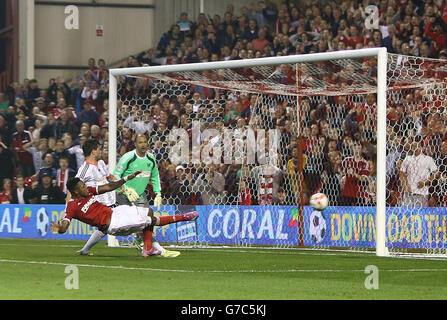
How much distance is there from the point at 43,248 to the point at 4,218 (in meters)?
5.61

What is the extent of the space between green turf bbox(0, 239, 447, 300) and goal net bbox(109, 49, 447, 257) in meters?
1.54

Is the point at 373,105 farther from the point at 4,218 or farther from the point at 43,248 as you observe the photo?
the point at 4,218

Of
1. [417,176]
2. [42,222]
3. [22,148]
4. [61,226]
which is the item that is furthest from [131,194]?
[22,148]

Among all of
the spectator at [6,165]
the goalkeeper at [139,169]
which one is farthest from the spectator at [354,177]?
the spectator at [6,165]

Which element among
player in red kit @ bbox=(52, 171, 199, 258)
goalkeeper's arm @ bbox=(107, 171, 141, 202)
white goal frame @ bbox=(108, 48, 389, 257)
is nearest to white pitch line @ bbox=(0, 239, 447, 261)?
white goal frame @ bbox=(108, 48, 389, 257)

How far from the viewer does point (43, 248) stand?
1712 cm

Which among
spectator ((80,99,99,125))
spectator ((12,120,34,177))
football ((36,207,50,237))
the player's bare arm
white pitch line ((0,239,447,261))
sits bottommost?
white pitch line ((0,239,447,261))

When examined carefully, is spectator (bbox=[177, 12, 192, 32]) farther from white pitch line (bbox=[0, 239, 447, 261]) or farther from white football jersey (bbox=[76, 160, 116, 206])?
white football jersey (bbox=[76, 160, 116, 206])

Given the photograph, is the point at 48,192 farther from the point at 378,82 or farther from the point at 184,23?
the point at 378,82

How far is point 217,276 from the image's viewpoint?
11469 mm

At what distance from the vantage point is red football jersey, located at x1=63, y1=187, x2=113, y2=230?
14148 mm

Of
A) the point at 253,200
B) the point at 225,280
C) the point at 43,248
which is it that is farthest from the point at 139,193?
the point at 225,280

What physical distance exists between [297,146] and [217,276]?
7441mm

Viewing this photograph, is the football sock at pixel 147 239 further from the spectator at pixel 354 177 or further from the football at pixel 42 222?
the football at pixel 42 222
